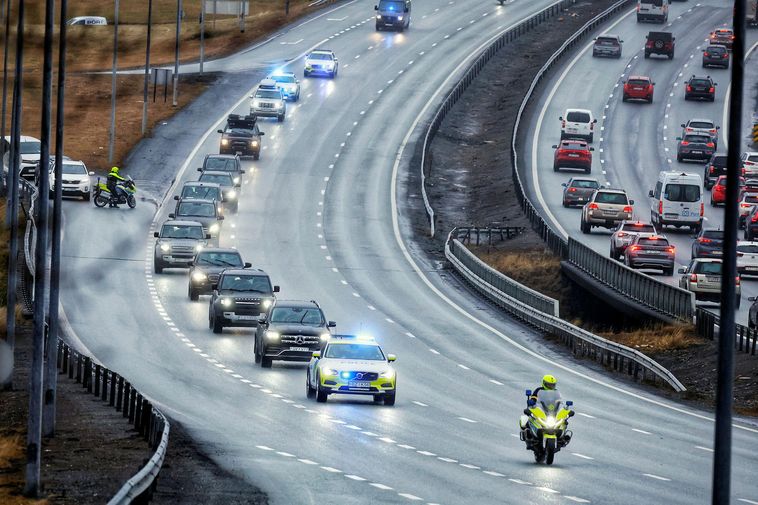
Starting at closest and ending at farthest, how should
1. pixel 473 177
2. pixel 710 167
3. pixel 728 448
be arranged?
pixel 728 448
pixel 710 167
pixel 473 177

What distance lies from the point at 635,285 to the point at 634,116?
46.4 m

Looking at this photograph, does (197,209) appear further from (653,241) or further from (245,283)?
(245,283)

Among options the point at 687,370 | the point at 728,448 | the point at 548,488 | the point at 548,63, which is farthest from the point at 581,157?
the point at 728,448

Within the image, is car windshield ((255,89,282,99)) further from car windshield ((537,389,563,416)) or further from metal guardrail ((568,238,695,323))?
car windshield ((537,389,563,416))

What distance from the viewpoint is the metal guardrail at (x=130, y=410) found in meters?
19.9

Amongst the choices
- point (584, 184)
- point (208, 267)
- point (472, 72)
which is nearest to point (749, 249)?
point (584, 184)

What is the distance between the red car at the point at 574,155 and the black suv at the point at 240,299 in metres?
38.0

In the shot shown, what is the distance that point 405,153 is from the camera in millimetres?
86438

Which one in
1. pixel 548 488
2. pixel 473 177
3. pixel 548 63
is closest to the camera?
pixel 548 488

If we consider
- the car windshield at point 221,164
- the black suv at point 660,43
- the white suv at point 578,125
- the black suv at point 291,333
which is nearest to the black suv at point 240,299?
the black suv at point 291,333

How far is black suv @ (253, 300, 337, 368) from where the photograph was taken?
39.0 meters

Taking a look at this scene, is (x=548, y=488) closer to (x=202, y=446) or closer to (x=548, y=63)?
(x=202, y=446)

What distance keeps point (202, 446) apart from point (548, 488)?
6.73m

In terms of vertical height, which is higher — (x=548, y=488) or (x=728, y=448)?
(x=728, y=448)
